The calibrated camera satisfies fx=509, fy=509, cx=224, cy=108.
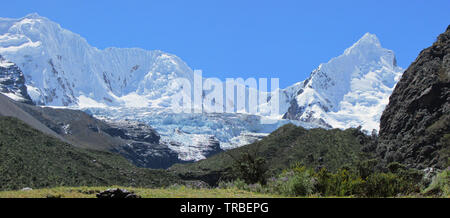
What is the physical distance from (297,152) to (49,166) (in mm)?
53052

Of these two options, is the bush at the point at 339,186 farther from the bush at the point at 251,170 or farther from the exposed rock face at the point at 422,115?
the exposed rock face at the point at 422,115

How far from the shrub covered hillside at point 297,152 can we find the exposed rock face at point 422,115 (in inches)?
257

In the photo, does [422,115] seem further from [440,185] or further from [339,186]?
[339,186]

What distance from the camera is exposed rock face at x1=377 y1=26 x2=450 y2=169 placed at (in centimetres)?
7891

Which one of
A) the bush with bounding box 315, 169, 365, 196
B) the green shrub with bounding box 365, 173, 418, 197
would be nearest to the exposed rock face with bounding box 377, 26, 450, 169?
the green shrub with bounding box 365, 173, 418, 197

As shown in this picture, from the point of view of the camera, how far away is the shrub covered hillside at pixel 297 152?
96375mm

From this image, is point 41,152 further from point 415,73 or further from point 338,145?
point 415,73

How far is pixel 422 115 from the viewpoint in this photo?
89.1m

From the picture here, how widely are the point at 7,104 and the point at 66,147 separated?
68606mm

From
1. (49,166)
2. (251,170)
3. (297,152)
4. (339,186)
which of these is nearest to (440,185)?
(339,186)

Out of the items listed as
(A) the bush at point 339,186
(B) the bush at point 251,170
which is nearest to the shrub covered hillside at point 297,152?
(B) the bush at point 251,170

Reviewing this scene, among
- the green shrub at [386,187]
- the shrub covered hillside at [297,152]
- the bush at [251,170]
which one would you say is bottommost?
the green shrub at [386,187]
